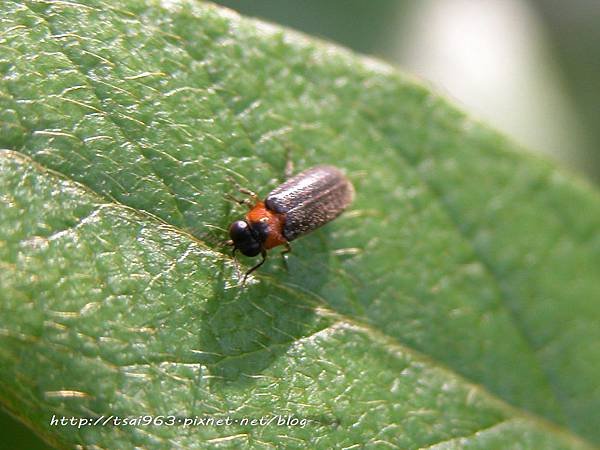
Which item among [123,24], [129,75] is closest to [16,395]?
[129,75]

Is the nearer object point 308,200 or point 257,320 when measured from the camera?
point 257,320

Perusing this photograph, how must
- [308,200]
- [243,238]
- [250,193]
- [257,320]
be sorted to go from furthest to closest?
[308,200], [250,193], [243,238], [257,320]

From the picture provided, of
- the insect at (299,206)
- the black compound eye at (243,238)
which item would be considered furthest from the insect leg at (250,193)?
the black compound eye at (243,238)

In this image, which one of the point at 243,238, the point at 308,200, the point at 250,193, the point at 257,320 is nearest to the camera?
the point at 257,320

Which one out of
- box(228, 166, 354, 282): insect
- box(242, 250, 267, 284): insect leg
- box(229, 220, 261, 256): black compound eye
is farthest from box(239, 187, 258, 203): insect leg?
box(242, 250, 267, 284): insect leg

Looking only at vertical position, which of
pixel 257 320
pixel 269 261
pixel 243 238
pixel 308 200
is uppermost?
pixel 308 200

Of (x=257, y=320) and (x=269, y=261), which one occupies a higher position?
(x=269, y=261)

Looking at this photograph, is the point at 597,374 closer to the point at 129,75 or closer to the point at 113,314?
the point at 113,314

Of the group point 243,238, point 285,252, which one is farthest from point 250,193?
point 285,252

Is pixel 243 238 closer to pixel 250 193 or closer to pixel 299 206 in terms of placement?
pixel 250 193

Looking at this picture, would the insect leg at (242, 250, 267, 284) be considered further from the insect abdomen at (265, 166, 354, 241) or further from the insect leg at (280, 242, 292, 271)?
the insect abdomen at (265, 166, 354, 241)
